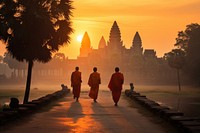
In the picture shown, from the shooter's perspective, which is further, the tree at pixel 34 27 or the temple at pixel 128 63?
the temple at pixel 128 63

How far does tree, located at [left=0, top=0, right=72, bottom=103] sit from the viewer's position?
20938 mm

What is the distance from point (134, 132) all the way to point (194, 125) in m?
1.35

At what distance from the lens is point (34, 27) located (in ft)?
68.4

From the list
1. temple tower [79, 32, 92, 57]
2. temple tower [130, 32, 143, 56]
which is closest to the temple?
temple tower [130, 32, 143, 56]

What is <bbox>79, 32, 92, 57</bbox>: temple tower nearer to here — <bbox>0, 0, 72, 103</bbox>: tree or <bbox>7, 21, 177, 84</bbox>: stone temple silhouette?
<bbox>7, 21, 177, 84</bbox>: stone temple silhouette

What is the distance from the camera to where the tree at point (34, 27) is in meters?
20.9

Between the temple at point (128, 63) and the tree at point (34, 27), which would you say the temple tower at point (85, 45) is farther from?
the tree at point (34, 27)

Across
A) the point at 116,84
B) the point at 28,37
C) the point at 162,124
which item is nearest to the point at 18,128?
the point at 162,124

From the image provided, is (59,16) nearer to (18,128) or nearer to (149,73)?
(18,128)

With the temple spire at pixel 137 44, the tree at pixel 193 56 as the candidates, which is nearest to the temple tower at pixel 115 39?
the temple spire at pixel 137 44

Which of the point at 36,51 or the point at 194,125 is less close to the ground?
the point at 36,51

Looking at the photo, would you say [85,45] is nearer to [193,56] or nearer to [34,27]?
[193,56]

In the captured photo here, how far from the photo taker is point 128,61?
359 ft

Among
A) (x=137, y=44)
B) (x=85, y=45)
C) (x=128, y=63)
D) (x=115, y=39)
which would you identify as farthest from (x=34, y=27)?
(x=85, y=45)
